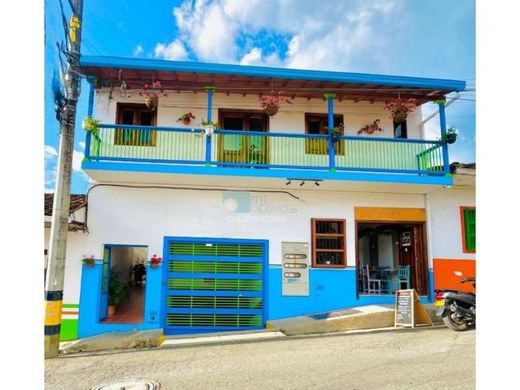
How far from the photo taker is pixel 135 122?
34.5 ft

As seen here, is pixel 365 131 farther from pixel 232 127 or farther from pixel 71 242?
pixel 71 242

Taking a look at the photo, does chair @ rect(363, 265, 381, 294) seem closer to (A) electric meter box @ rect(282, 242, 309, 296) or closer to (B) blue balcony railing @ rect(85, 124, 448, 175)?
(A) electric meter box @ rect(282, 242, 309, 296)

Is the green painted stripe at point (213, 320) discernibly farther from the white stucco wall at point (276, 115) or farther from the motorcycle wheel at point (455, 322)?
the white stucco wall at point (276, 115)

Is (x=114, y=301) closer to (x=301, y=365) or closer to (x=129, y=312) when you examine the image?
(x=129, y=312)

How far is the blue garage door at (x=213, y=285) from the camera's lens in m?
9.66

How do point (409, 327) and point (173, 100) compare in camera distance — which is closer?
point (409, 327)

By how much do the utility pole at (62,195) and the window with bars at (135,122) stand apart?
2396mm

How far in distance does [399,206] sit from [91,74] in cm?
836

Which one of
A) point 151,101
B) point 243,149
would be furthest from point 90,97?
point 243,149

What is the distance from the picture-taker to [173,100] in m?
10.5

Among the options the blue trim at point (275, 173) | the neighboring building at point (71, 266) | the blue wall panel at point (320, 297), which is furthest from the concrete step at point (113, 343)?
the blue trim at point (275, 173)

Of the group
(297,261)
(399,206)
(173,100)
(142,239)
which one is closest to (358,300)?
(297,261)

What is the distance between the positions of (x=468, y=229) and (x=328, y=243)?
384cm
